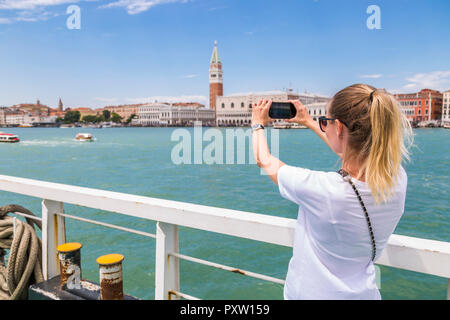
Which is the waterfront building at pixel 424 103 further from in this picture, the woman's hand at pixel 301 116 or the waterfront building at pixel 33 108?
the waterfront building at pixel 33 108

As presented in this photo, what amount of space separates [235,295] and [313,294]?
450 centimetres

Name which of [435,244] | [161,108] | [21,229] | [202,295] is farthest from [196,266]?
[161,108]

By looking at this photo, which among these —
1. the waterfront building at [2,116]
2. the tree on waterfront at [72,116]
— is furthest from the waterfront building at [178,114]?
the waterfront building at [2,116]

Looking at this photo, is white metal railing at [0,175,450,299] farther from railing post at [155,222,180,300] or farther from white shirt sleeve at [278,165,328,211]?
white shirt sleeve at [278,165,328,211]

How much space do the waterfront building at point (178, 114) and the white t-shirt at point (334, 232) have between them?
76033 millimetres

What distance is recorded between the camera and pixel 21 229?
1240mm

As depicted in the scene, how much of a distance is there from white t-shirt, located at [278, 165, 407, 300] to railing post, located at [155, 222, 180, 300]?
41 cm

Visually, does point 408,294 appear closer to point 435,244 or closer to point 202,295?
point 202,295

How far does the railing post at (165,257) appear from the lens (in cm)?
97

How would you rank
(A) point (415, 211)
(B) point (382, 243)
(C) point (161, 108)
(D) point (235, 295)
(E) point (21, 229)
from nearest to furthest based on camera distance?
(B) point (382, 243), (E) point (21, 229), (D) point (235, 295), (A) point (415, 211), (C) point (161, 108)

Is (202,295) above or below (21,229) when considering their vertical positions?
below

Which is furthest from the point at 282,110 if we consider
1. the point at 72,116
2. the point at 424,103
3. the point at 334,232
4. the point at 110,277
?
the point at 72,116

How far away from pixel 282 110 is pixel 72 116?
3542 inches

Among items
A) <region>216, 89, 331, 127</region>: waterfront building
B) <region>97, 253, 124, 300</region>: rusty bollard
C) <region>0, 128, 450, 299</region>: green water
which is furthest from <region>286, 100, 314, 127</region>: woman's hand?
<region>216, 89, 331, 127</region>: waterfront building
